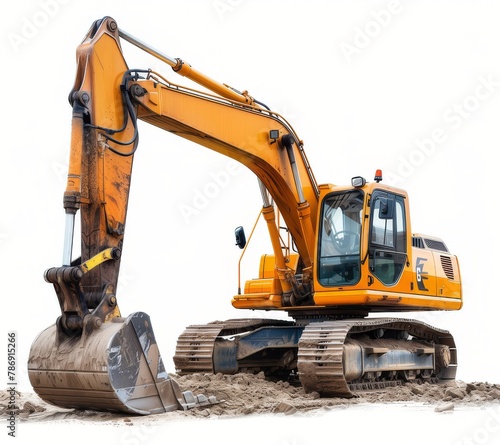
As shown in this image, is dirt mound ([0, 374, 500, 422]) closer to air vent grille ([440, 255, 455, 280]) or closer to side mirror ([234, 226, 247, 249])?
air vent grille ([440, 255, 455, 280])

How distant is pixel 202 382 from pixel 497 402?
3.99m

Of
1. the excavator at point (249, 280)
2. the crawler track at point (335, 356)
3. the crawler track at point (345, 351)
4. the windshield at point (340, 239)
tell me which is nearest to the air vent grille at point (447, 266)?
the excavator at point (249, 280)

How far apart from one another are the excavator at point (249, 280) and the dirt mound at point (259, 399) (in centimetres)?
18

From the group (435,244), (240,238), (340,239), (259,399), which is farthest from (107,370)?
(435,244)

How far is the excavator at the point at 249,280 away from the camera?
9086mm

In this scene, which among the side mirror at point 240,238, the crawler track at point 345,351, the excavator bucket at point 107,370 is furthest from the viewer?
the side mirror at point 240,238

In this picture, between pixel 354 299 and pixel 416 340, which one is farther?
pixel 416 340

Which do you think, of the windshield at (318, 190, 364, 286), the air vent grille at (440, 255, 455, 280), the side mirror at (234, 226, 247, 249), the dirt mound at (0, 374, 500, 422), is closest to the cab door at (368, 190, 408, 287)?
the windshield at (318, 190, 364, 286)

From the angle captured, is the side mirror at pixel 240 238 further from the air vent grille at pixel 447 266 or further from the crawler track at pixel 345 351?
the air vent grille at pixel 447 266

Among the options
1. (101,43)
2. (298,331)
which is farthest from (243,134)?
(298,331)

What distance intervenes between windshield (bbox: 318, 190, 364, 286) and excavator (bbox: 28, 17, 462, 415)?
0.6 inches

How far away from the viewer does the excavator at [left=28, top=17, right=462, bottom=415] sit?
9.09 metres

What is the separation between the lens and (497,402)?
11359 mm

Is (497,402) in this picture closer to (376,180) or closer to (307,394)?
(307,394)
